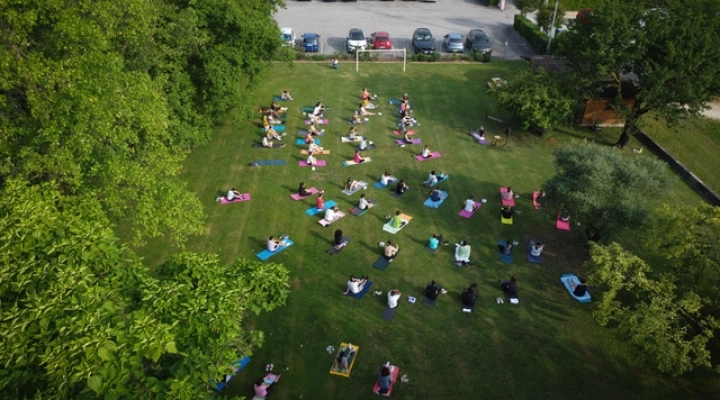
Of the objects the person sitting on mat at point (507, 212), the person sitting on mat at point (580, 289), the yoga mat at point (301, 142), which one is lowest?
the person sitting on mat at point (580, 289)

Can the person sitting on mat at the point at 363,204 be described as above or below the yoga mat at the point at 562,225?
above

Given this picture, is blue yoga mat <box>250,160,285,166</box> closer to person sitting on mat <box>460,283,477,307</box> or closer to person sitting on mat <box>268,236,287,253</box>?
person sitting on mat <box>268,236,287,253</box>

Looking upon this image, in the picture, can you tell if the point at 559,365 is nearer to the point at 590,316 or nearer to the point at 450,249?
the point at 590,316

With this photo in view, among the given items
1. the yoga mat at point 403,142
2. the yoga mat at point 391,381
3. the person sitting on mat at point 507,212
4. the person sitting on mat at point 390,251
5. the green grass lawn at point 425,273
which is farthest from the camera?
the yoga mat at point 403,142

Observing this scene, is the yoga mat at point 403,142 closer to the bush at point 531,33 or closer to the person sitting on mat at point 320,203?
the person sitting on mat at point 320,203

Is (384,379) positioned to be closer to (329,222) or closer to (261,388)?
(261,388)

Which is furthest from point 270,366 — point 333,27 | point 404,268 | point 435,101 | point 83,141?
point 333,27

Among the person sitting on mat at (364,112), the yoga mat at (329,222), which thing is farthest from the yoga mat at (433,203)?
the person sitting on mat at (364,112)
